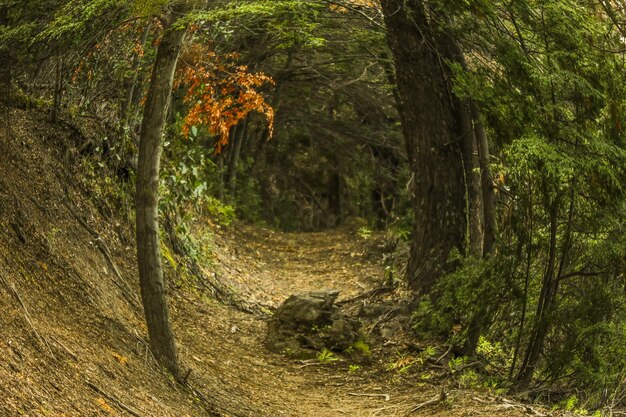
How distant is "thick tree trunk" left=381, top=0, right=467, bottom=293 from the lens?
1238 cm

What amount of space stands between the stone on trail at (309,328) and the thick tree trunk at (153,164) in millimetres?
3839

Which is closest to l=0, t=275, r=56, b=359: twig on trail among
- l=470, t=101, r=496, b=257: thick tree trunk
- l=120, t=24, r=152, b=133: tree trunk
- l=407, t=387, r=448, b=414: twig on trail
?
l=407, t=387, r=448, b=414: twig on trail

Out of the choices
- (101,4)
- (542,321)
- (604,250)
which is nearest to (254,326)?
(542,321)

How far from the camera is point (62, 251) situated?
10078 mm

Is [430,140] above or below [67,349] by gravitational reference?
above

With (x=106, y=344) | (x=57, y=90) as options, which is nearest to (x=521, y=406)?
(x=106, y=344)

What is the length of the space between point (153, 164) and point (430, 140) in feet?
→ 17.1

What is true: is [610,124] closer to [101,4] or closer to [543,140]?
[543,140]

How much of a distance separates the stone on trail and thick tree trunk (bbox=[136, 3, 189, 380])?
384 cm

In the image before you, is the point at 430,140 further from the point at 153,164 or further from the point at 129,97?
the point at 153,164

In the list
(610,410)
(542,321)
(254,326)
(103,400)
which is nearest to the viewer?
(103,400)

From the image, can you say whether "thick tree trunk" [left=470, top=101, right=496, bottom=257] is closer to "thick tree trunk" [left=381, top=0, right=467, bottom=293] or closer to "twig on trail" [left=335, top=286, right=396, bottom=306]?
"thick tree trunk" [left=381, top=0, right=467, bottom=293]

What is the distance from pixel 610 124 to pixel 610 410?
8.70 ft

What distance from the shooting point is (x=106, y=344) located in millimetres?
8766
